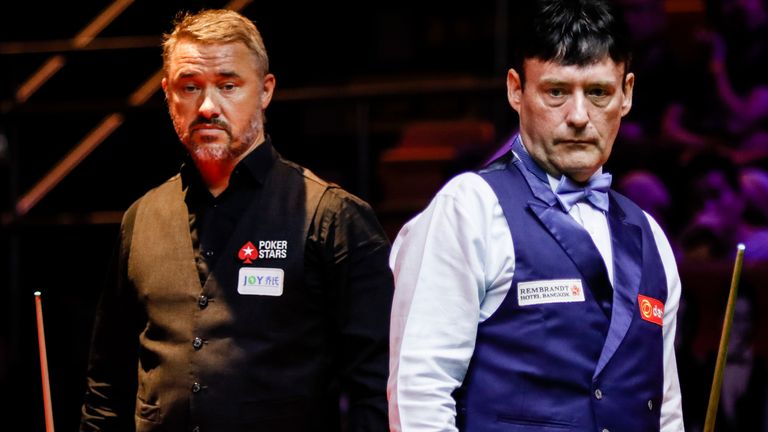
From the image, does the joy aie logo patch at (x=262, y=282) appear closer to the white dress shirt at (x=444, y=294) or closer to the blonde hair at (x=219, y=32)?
the white dress shirt at (x=444, y=294)

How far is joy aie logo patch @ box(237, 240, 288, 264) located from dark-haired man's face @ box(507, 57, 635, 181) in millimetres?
554

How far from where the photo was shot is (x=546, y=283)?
2.08 metres

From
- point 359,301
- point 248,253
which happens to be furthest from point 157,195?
point 359,301

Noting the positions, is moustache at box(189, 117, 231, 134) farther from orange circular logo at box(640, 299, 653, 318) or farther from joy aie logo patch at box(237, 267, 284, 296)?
orange circular logo at box(640, 299, 653, 318)

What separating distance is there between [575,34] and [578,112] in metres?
0.14

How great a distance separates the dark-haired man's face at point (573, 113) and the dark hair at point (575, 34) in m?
0.02

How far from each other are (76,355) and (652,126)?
8.23 feet

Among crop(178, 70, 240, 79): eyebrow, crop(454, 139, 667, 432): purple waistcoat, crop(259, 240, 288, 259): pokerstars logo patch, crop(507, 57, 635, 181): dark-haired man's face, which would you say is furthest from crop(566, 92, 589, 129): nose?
crop(178, 70, 240, 79): eyebrow

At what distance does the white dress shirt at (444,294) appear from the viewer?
2027 mm

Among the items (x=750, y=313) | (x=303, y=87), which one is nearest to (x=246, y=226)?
(x=750, y=313)

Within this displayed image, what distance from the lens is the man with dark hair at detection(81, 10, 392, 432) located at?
7.86 ft

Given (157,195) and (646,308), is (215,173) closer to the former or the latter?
(157,195)

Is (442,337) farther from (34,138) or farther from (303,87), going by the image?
(34,138)

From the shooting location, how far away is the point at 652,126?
17.1 ft
